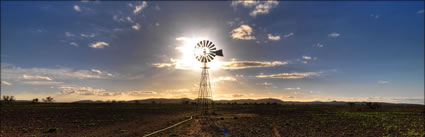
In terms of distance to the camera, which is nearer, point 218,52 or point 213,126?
point 213,126

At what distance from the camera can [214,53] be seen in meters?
40.5

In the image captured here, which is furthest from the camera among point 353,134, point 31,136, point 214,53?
point 214,53

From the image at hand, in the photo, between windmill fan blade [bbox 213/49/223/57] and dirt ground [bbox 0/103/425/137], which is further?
windmill fan blade [bbox 213/49/223/57]

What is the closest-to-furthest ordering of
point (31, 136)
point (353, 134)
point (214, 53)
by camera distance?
point (31, 136), point (353, 134), point (214, 53)

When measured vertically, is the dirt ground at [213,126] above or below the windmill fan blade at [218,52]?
below

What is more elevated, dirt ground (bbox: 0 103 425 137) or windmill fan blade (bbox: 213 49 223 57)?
windmill fan blade (bbox: 213 49 223 57)

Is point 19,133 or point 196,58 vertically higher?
point 196,58

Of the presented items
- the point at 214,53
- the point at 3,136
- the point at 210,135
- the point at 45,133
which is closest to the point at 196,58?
the point at 214,53

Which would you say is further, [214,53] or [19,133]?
[214,53]

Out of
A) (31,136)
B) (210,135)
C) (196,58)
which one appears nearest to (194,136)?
(210,135)

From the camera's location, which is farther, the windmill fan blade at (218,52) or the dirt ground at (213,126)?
the windmill fan blade at (218,52)

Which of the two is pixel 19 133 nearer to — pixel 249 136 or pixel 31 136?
pixel 31 136

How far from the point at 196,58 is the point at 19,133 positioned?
25.8 meters

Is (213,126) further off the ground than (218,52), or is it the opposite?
(218,52)
